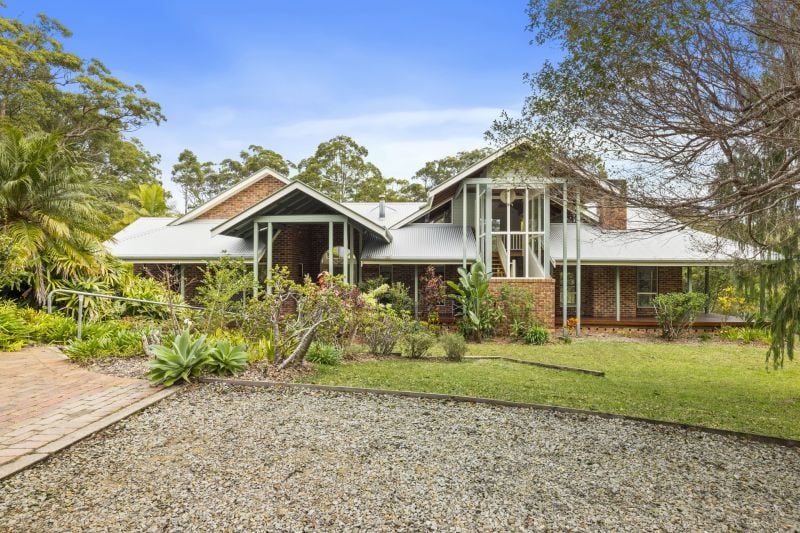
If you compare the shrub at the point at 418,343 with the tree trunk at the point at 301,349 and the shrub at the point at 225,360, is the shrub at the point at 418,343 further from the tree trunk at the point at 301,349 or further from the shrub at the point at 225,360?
the shrub at the point at 225,360

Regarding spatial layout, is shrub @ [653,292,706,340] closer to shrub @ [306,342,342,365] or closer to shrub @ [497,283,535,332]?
shrub @ [497,283,535,332]

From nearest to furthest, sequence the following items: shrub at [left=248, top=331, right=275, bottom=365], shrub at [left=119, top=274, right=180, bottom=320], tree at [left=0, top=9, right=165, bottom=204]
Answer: shrub at [left=248, top=331, right=275, bottom=365], shrub at [left=119, top=274, right=180, bottom=320], tree at [left=0, top=9, right=165, bottom=204]

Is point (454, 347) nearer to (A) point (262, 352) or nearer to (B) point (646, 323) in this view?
(A) point (262, 352)

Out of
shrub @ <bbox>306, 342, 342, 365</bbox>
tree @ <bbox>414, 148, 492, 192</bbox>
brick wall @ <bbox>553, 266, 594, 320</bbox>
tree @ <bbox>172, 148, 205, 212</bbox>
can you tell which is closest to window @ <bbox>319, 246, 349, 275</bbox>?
brick wall @ <bbox>553, 266, 594, 320</bbox>

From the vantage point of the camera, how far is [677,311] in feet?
50.3

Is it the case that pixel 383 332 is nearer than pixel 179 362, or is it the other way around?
pixel 179 362

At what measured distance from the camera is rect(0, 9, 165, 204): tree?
26.3 m

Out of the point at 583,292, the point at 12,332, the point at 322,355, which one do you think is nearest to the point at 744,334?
the point at 583,292

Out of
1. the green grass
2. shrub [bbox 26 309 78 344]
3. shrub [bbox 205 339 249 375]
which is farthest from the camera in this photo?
shrub [bbox 26 309 78 344]

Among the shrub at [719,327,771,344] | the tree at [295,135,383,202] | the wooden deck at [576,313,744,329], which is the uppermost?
the tree at [295,135,383,202]

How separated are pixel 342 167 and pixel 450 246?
24115 mm

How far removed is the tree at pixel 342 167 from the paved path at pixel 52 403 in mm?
30896

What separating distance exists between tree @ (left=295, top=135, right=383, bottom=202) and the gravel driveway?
3337 cm

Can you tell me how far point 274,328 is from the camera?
7980mm
